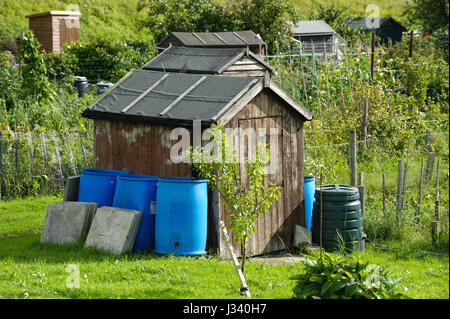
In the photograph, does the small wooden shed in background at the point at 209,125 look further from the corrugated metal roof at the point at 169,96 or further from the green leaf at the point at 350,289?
the green leaf at the point at 350,289

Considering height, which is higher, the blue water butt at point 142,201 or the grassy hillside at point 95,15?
the grassy hillside at point 95,15

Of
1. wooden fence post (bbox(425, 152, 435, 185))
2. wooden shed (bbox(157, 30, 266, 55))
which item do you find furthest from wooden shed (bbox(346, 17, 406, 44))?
wooden fence post (bbox(425, 152, 435, 185))

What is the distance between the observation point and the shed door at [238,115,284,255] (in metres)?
8.43

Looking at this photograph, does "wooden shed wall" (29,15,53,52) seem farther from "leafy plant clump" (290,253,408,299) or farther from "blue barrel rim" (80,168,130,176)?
"leafy plant clump" (290,253,408,299)

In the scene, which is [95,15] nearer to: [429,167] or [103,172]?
[429,167]

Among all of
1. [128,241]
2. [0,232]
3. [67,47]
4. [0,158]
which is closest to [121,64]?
[67,47]

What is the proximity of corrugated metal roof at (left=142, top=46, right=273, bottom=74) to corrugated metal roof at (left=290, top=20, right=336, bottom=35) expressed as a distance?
2072 centimetres

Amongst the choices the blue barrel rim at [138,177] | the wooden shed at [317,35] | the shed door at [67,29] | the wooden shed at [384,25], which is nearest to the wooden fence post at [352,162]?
the blue barrel rim at [138,177]

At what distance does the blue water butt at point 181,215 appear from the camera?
7.95 metres

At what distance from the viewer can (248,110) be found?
8438mm

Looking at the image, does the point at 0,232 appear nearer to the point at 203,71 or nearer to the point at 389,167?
the point at 203,71

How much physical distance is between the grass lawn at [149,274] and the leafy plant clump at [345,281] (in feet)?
2.08

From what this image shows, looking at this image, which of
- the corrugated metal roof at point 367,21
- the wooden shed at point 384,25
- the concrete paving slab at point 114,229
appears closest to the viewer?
the concrete paving slab at point 114,229

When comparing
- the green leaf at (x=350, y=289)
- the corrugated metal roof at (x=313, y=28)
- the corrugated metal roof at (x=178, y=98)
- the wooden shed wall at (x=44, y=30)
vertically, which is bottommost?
the green leaf at (x=350, y=289)
